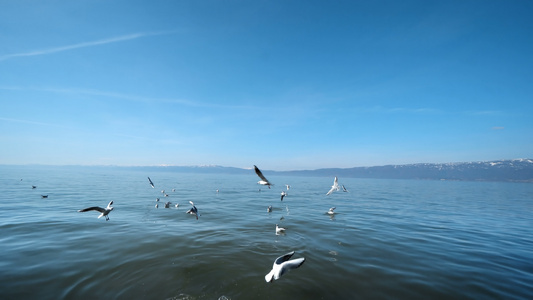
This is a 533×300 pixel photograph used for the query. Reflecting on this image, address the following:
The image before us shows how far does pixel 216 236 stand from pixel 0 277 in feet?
29.0

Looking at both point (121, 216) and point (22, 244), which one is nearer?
point (22, 244)

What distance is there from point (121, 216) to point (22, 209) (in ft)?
35.1

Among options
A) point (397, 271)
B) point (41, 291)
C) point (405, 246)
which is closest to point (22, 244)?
point (41, 291)

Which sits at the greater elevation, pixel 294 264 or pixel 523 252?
pixel 294 264

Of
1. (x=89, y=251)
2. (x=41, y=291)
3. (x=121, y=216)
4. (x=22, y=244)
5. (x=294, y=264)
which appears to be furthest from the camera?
(x=121, y=216)

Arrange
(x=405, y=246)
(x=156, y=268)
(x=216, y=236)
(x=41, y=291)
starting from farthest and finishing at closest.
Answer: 1. (x=216, y=236)
2. (x=405, y=246)
3. (x=156, y=268)
4. (x=41, y=291)

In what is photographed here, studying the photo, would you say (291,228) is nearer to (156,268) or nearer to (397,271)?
(397,271)

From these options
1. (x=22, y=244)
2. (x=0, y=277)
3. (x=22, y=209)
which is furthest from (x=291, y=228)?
(x=22, y=209)

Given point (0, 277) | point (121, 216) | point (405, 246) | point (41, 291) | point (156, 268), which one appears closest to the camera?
point (41, 291)

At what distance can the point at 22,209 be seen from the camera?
69.2 ft

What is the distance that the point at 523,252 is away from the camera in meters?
12.3

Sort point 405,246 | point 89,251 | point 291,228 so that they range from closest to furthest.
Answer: point 89,251
point 405,246
point 291,228

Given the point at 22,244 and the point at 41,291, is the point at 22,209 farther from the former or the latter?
the point at 41,291

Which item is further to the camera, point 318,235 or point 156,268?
point 318,235
